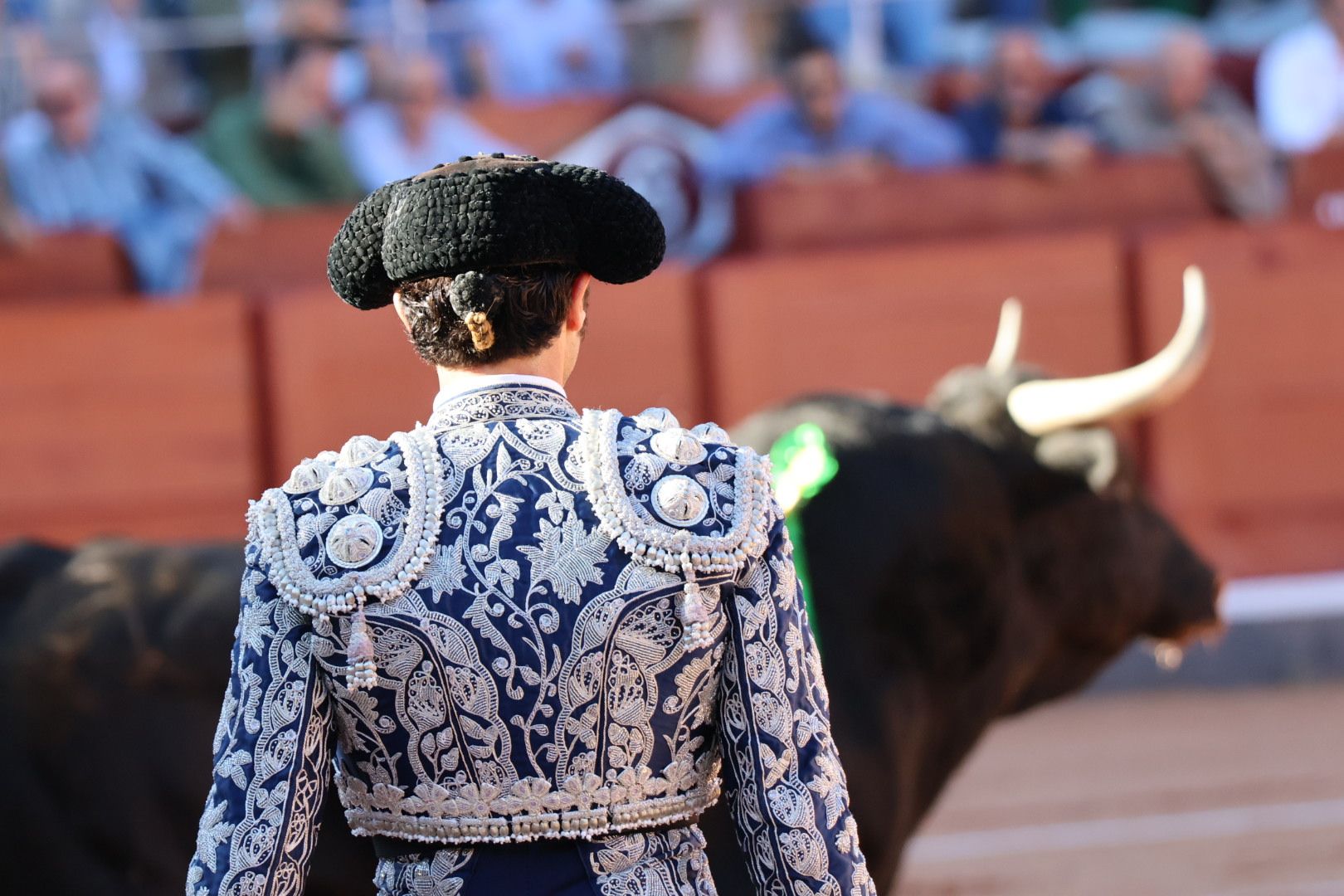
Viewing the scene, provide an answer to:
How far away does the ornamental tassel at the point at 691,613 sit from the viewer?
1.34 m

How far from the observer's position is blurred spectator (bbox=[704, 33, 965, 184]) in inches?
261

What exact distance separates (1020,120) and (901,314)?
1.01 meters

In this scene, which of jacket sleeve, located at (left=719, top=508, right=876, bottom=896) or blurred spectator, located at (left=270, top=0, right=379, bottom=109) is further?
blurred spectator, located at (left=270, top=0, right=379, bottom=109)

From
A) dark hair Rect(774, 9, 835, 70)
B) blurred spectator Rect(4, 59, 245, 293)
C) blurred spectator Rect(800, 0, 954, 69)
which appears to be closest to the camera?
blurred spectator Rect(4, 59, 245, 293)

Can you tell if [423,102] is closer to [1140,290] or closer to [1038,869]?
[1140,290]

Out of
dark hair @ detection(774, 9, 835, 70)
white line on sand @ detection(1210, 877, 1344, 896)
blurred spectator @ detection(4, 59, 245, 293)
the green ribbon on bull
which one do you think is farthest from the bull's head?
blurred spectator @ detection(4, 59, 245, 293)

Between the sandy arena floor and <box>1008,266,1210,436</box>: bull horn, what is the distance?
4.21ft

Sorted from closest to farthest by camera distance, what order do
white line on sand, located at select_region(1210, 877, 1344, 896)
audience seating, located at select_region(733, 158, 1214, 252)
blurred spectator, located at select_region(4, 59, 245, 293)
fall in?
white line on sand, located at select_region(1210, 877, 1344, 896) → blurred spectator, located at select_region(4, 59, 245, 293) → audience seating, located at select_region(733, 158, 1214, 252)

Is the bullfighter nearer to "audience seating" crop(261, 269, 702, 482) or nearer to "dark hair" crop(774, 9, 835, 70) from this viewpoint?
"audience seating" crop(261, 269, 702, 482)

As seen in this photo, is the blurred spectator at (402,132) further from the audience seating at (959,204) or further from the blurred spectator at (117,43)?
the audience seating at (959,204)

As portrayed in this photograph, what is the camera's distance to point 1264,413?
661 centimetres

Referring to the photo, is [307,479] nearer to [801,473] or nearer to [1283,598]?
[801,473]

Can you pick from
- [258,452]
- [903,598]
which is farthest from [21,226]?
[903,598]

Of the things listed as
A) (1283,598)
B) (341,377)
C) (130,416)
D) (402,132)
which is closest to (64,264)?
(130,416)
